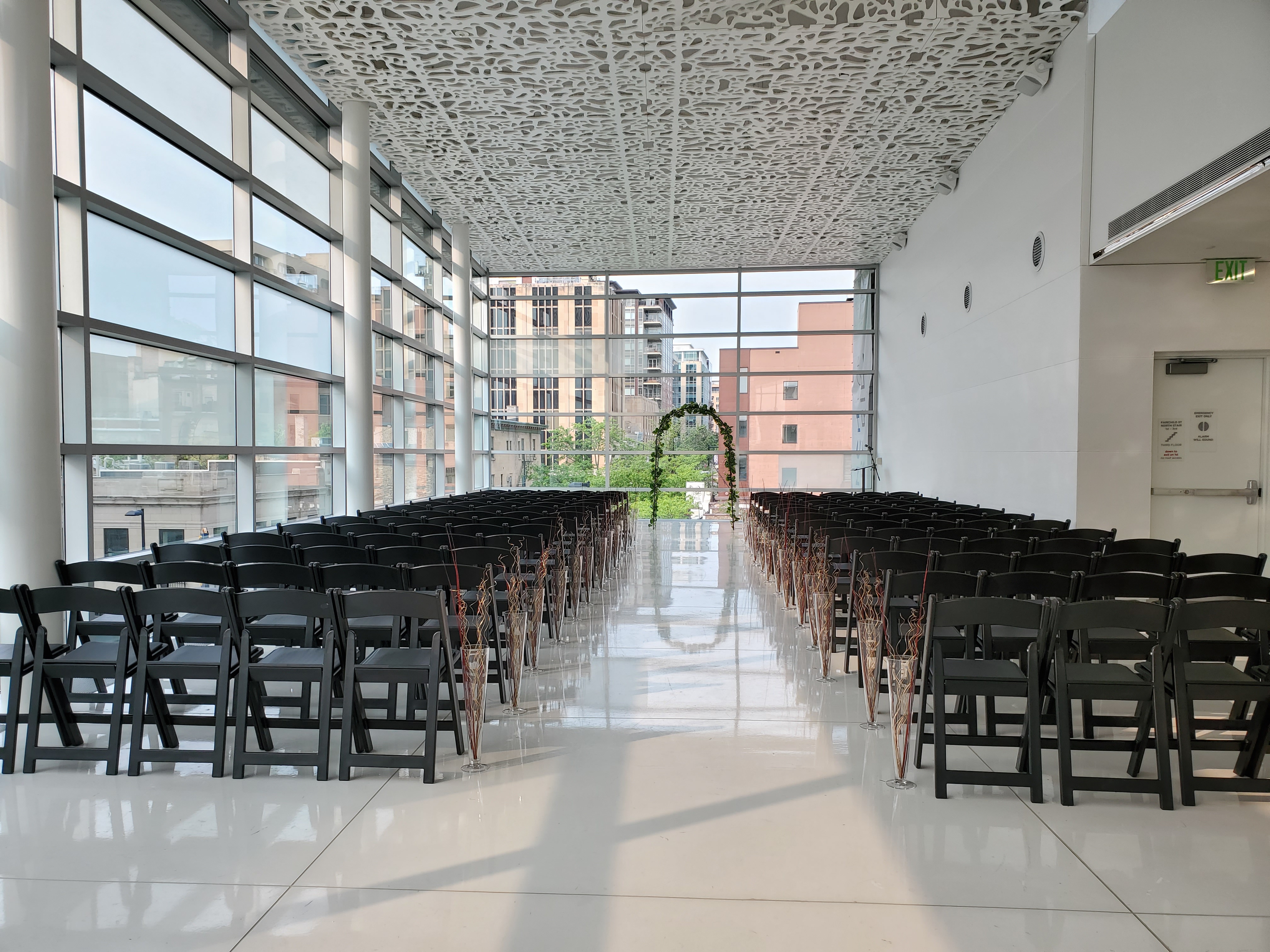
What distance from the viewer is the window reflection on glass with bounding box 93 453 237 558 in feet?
18.4

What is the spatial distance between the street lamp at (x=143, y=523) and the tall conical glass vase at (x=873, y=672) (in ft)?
17.5

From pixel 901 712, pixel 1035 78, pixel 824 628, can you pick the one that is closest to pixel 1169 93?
pixel 1035 78

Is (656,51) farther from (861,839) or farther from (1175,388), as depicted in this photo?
(861,839)

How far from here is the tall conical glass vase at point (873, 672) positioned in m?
3.76

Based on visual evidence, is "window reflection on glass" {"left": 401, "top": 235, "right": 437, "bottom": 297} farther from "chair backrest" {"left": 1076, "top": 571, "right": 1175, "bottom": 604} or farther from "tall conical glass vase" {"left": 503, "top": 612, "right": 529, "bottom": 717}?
"chair backrest" {"left": 1076, "top": 571, "right": 1175, "bottom": 604}

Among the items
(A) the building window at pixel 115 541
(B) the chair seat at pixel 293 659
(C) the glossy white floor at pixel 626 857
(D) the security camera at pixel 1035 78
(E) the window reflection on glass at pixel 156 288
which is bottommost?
(C) the glossy white floor at pixel 626 857

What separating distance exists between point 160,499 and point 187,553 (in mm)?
2066

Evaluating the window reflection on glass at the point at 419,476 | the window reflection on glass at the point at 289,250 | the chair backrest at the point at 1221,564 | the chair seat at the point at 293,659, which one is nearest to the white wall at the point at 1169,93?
the chair backrest at the point at 1221,564

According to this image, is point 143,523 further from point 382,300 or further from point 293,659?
point 382,300

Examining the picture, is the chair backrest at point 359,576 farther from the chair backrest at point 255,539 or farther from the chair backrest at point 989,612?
the chair backrest at point 989,612

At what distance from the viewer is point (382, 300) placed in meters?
11.5

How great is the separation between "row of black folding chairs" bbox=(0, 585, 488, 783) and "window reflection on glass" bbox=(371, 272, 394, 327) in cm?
810

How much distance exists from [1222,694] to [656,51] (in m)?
7.28

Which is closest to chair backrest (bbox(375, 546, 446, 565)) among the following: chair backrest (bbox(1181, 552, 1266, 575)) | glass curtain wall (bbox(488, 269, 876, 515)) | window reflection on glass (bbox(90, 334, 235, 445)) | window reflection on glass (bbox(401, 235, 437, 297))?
window reflection on glass (bbox(90, 334, 235, 445))
